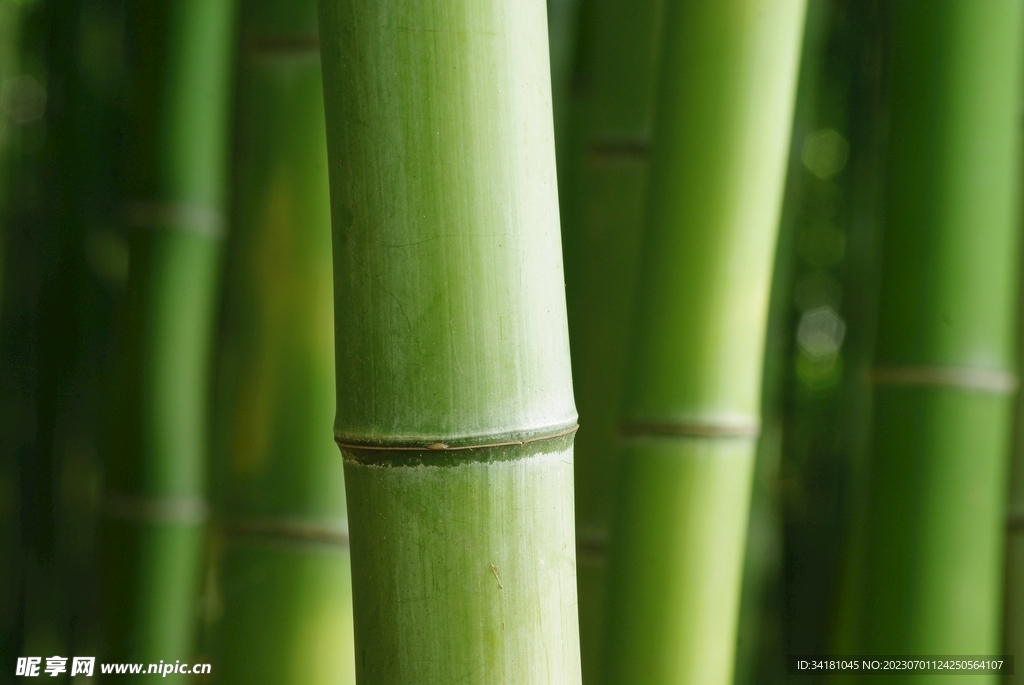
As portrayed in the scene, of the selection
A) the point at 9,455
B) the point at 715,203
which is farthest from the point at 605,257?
the point at 9,455

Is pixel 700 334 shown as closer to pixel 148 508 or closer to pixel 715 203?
pixel 715 203

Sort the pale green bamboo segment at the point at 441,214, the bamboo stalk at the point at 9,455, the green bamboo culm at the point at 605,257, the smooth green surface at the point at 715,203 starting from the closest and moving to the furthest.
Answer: the pale green bamboo segment at the point at 441,214, the smooth green surface at the point at 715,203, the green bamboo culm at the point at 605,257, the bamboo stalk at the point at 9,455

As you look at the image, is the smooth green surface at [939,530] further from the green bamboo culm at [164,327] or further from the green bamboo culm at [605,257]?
the green bamboo culm at [164,327]

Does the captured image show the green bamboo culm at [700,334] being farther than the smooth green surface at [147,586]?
No

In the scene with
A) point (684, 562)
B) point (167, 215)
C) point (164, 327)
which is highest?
point (167, 215)

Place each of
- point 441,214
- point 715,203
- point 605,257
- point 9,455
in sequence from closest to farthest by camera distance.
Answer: point 441,214 < point 715,203 < point 605,257 < point 9,455

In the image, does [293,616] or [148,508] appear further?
[148,508]

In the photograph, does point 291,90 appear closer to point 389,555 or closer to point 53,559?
point 389,555

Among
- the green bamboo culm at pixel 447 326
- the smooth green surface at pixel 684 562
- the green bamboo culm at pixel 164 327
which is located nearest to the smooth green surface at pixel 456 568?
the green bamboo culm at pixel 447 326
